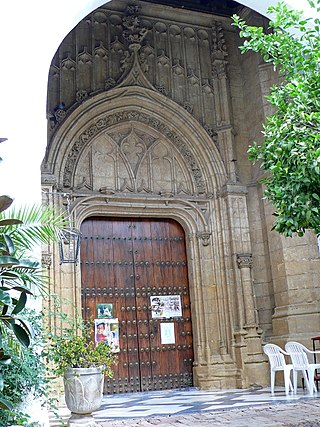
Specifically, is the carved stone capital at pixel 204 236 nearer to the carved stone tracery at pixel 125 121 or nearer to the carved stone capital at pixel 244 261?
the carved stone capital at pixel 244 261

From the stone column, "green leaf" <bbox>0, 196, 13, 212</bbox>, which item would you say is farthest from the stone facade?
"green leaf" <bbox>0, 196, 13, 212</bbox>

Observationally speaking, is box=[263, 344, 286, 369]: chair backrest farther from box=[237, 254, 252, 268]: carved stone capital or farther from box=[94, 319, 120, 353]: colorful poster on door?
box=[94, 319, 120, 353]: colorful poster on door

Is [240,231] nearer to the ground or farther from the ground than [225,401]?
farther from the ground

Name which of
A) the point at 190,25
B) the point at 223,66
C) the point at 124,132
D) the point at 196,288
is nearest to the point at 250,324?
the point at 196,288

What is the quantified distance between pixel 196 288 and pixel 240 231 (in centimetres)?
127

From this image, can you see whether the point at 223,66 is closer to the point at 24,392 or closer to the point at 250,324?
the point at 250,324

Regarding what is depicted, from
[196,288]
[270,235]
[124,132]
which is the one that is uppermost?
[124,132]

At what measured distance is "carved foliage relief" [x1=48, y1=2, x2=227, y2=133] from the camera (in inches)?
381

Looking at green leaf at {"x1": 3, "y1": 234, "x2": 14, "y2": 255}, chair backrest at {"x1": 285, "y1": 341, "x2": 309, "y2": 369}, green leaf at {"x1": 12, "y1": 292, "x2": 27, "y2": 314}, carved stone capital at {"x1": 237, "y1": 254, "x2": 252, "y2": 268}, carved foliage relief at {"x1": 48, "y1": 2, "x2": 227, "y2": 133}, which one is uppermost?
carved foliage relief at {"x1": 48, "y1": 2, "x2": 227, "y2": 133}

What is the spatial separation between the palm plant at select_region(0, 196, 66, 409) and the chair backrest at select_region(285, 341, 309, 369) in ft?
13.5

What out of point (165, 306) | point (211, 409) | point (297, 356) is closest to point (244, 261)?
point (165, 306)

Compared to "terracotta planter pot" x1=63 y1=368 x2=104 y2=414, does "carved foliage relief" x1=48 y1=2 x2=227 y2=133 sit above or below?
above

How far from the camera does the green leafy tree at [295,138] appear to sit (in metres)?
4.64

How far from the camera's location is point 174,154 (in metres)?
10.3
